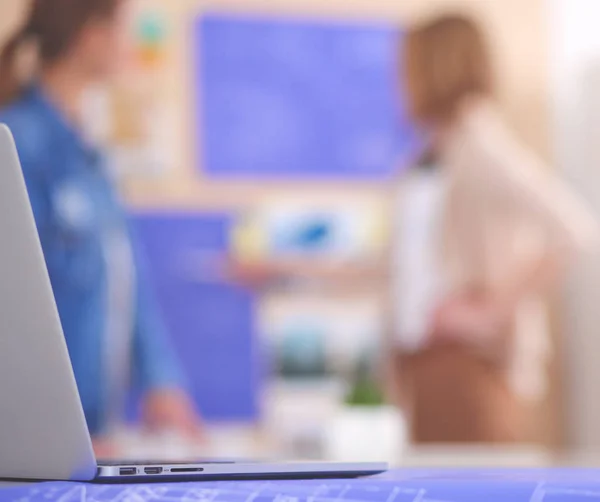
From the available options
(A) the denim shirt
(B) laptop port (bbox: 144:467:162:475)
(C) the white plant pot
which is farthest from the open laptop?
(A) the denim shirt

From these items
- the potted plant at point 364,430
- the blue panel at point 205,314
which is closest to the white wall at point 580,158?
the blue panel at point 205,314

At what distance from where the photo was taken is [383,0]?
124 inches

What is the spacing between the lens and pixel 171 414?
297 centimetres

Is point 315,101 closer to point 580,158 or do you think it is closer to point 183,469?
point 580,158

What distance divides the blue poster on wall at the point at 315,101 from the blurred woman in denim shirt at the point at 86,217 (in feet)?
1.32

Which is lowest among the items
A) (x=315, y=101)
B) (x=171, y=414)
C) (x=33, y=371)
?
(x=171, y=414)

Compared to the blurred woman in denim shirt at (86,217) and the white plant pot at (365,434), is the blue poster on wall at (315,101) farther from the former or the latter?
the white plant pot at (365,434)

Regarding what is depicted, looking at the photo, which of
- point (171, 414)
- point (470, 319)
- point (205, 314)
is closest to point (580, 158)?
point (470, 319)

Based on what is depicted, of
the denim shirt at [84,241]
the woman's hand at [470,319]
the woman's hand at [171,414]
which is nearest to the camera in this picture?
the denim shirt at [84,241]

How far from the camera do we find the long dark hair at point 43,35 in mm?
2836

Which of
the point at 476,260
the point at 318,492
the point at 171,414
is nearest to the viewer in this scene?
the point at 318,492

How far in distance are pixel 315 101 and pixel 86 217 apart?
0.80 metres

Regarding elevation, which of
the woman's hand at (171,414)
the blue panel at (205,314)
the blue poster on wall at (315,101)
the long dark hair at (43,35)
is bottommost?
the woman's hand at (171,414)

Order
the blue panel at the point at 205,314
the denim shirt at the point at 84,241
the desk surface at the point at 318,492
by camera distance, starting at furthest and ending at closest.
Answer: the blue panel at the point at 205,314
the denim shirt at the point at 84,241
the desk surface at the point at 318,492
